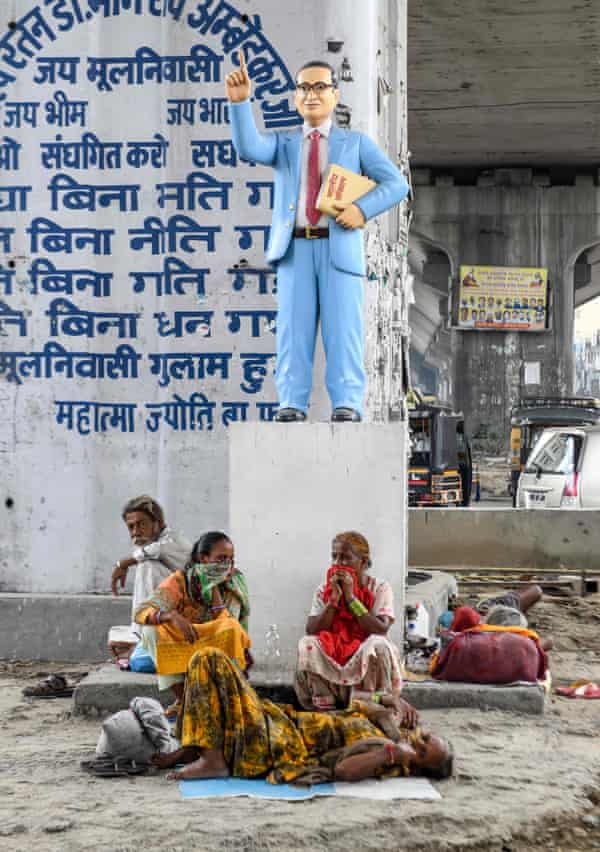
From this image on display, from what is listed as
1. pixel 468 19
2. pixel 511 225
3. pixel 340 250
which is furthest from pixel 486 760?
pixel 511 225

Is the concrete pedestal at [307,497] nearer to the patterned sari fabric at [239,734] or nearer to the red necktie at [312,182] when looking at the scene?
the red necktie at [312,182]

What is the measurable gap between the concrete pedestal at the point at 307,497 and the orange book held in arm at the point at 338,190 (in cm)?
117

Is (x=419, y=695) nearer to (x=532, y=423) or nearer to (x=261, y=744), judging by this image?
(x=261, y=744)

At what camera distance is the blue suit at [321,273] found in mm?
6723

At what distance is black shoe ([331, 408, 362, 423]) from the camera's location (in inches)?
267

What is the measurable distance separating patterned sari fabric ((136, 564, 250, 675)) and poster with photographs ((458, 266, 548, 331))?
23.9 m

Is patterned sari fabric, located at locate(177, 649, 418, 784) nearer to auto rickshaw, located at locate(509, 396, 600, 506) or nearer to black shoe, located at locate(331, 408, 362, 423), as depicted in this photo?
black shoe, located at locate(331, 408, 362, 423)

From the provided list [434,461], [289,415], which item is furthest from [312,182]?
[434,461]

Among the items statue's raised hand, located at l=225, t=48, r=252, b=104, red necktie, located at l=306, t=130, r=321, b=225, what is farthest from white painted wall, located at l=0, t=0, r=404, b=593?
statue's raised hand, located at l=225, t=48, r=252, b=104

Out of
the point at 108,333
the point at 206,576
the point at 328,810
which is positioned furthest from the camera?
the point at 108,333

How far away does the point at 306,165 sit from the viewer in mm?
6789

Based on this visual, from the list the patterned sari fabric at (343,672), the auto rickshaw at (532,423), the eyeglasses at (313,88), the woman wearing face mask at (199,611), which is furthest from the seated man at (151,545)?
the auto rickshaw at (532,423)

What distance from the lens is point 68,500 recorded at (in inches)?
335

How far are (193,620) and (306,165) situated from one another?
253cm
